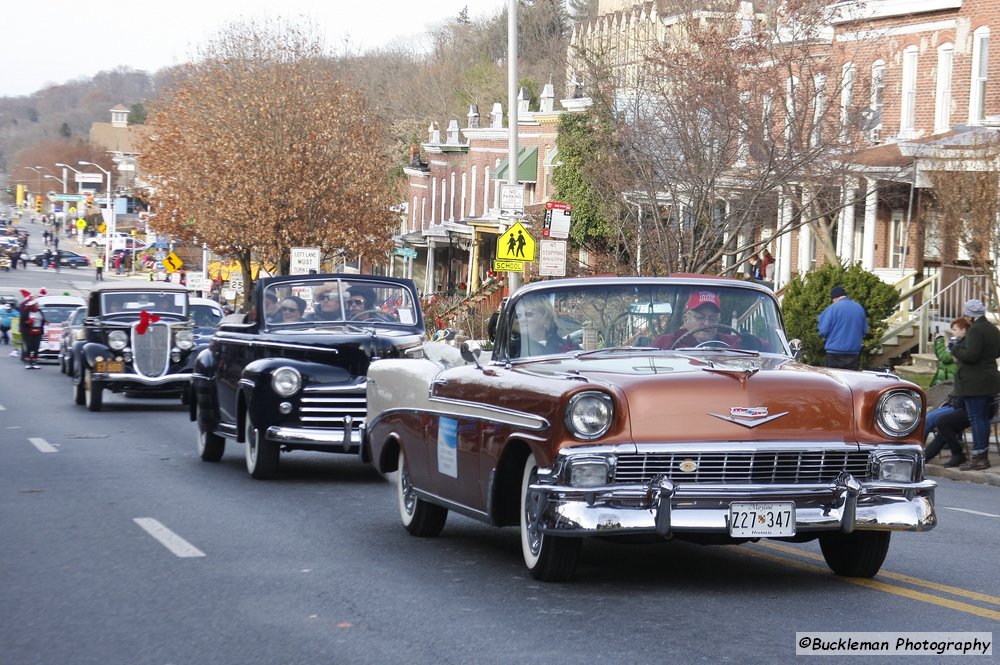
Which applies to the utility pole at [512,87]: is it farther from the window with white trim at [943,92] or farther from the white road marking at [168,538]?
the white road marking at [168,538]

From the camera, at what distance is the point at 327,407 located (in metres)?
13.7

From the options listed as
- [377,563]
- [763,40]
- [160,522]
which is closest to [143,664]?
[377,563]

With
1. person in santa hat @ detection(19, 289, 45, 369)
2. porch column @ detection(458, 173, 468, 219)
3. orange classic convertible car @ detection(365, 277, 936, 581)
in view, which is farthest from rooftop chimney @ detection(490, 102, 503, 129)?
orange classic convertible car @ detection(365, 277, 936, 581)

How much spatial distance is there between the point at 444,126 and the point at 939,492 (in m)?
74.6

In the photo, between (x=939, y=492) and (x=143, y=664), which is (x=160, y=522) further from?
(x=939, y=492)

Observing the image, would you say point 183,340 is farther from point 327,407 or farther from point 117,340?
point 327,407

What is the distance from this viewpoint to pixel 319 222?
49531mm

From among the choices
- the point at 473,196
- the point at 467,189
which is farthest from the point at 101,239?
the point at 473,196

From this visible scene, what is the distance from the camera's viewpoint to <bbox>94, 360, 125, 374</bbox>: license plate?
2352 cm

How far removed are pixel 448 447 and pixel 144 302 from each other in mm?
17480

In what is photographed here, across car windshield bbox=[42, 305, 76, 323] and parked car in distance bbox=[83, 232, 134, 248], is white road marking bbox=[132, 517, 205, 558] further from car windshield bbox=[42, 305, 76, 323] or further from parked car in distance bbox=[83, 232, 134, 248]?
parked car in distance bbox=[83, 232, 134, 248]

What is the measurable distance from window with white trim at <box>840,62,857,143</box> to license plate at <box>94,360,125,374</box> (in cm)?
1317

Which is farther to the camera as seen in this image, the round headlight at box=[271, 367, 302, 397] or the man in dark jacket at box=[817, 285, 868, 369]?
the man in dark jacket at box=[817, 285, 868, 369]

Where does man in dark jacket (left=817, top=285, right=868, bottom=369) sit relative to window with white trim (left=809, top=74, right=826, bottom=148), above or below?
below
